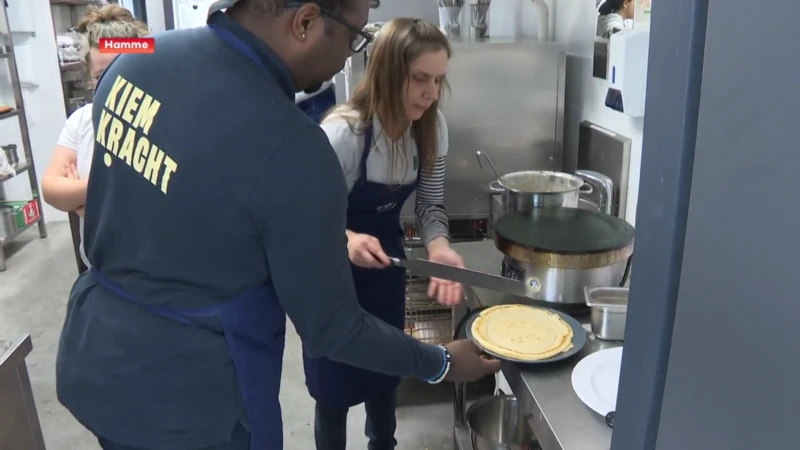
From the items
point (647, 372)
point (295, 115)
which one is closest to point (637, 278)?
point (647, 372)

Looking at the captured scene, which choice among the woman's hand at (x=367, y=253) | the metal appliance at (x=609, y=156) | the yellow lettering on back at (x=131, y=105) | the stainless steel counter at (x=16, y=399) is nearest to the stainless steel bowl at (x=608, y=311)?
the woman's hand at (x=367, y=253)

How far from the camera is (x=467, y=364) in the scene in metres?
1.18

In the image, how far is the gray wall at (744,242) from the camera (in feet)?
1.29

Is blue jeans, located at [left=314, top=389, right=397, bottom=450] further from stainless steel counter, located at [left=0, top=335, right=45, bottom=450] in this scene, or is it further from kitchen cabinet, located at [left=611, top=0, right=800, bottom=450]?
kitchen cabinet, located at [left=611, top=0, right=800, bottom=450]

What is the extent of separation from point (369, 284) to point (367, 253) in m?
0.20

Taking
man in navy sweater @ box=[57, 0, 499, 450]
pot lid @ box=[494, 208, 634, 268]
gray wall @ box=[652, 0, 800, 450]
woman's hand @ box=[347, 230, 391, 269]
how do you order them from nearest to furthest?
gray wall @ box=[652, 0, 800, 450] < man in navy sweater @ box=[57, 0, 499, 450] < pot lid @ box=[494, 208, 634, 268] < woman's hand @ box=[347, 230, 391, 269]

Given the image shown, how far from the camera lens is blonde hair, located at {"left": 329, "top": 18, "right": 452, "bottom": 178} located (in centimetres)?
148

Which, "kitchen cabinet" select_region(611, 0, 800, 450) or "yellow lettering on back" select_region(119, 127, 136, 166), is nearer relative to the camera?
"kitchen cabinet" select_region(611, 0, 800, 450)

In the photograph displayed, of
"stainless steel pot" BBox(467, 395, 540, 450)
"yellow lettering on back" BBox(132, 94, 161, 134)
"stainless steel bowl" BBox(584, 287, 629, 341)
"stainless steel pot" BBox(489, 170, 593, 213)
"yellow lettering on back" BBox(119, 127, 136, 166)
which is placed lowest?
"stainless steel pot" BBox(467, 395, 540, 450)

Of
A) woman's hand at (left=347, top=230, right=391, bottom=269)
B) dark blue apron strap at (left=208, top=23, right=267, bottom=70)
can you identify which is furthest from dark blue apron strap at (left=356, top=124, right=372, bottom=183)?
dark blue apron strap at (left=208, top=23, right=267, bottom=70)

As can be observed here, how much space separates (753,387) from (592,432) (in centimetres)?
59

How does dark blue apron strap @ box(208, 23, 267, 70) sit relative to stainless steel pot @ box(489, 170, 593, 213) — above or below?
above

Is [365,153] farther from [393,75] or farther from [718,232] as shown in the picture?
[718,232]

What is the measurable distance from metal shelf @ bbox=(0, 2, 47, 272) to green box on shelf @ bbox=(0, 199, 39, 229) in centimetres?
2
